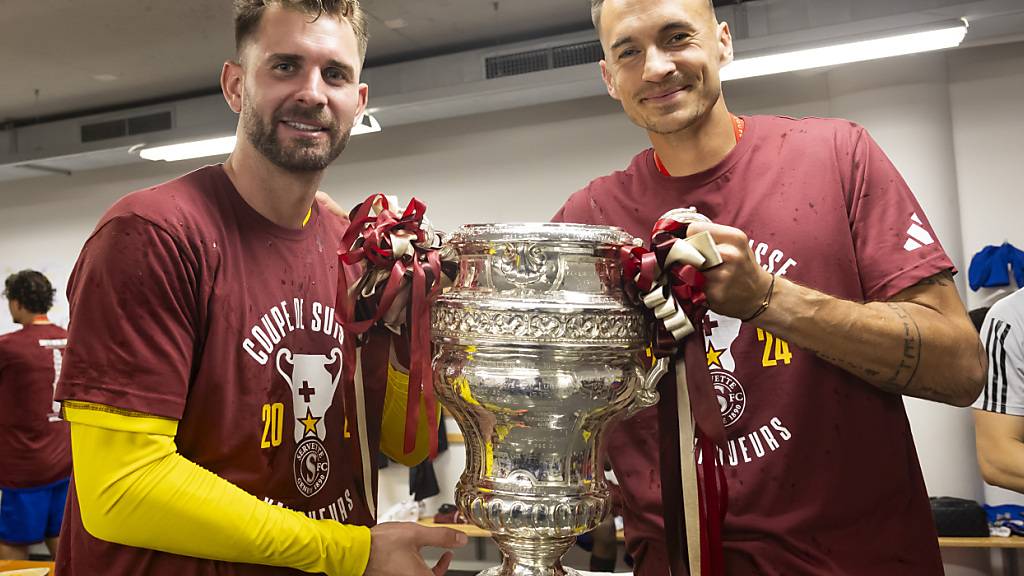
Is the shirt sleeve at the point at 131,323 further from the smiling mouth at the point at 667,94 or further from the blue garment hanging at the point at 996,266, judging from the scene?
the blue garment hanging at the point at 996,266

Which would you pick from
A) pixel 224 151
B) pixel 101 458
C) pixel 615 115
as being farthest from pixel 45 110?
pixel 101 458

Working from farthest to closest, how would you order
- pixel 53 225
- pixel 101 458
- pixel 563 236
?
1. pixel 53 225
2. pixel 101 458
3. pixel 563 236

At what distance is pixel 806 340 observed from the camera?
115cm

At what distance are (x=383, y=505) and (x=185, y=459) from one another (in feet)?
18.1

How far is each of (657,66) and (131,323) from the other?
97 cm

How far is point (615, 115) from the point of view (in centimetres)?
607

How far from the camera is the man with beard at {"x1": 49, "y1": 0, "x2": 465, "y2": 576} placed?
4.09ft

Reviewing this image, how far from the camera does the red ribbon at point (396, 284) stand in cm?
112

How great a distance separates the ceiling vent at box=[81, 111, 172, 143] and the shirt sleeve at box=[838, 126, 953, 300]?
6.53 metres

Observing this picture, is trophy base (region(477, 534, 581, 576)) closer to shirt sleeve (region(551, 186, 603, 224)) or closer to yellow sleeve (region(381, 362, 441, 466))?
yellow sleeve (region(381, 362, 441, 466))

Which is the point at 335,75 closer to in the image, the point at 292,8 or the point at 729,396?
the point at 292,8

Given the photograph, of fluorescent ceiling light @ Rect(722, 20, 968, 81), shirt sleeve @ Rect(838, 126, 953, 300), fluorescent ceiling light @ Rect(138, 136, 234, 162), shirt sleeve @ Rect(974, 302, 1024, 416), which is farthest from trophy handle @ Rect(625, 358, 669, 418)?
fluorescent ceiling light @ Rect(138, 136, 234, 162)

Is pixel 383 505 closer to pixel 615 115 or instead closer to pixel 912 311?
pixel 615 115

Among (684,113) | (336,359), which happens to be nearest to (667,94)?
(684,113)
